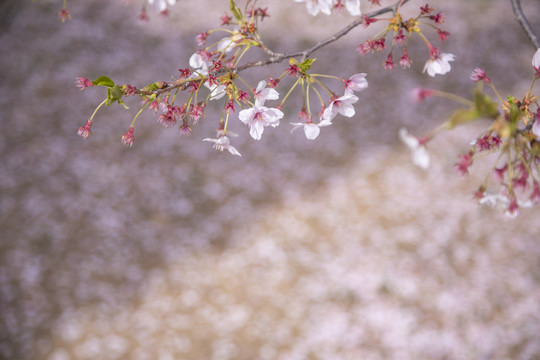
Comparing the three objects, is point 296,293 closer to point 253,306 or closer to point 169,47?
point 253,306

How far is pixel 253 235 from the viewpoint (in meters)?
6.12

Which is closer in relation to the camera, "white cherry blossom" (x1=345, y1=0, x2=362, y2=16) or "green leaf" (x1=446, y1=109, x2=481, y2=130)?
"green leaf" (x1=446, y1=109, x2=481, y2=130)

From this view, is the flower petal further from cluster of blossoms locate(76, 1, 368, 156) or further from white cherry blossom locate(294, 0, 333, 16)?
white cherry blossom locate(294, 0, 333, 16)

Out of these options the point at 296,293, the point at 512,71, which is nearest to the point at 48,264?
the point at 296,293

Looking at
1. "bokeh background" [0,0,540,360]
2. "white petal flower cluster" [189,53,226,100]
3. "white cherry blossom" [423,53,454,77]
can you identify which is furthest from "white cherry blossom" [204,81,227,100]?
"bokeh background" [0,0,540,360]

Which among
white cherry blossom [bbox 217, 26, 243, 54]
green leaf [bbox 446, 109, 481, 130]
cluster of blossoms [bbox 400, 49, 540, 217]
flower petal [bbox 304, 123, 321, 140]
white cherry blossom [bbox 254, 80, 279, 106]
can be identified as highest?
white cherry blossom [bbox 217, 26, 243, 54]

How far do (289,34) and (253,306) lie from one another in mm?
8175

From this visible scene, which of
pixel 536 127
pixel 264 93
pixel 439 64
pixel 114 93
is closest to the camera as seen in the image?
pixel 114 93

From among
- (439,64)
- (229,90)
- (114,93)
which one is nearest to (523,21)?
(439,64)

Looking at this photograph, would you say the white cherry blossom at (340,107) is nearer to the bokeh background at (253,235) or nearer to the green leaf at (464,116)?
the green leaf at (464,116)

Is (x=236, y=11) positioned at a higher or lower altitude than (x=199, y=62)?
lower

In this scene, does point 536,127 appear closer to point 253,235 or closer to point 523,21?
point 523,21

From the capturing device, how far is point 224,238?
6.11 metres

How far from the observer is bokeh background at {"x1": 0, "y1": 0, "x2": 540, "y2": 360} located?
477 centimetres
